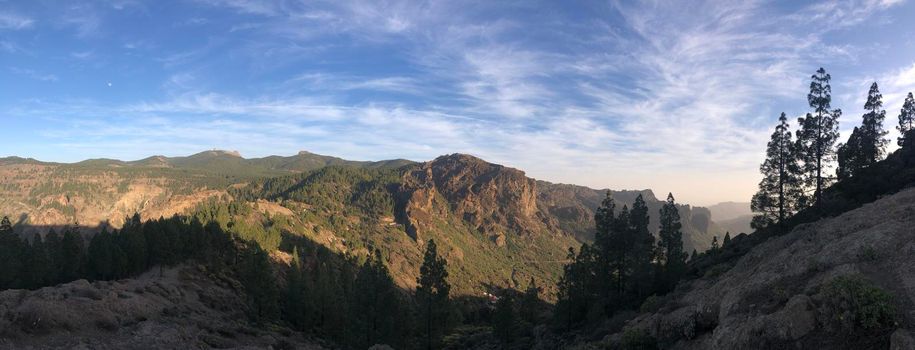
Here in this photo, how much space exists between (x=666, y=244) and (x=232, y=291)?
252ft

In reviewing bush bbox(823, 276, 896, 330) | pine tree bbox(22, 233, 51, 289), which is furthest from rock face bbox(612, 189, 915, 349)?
pine tree bbox(22, 233, 51, 289)

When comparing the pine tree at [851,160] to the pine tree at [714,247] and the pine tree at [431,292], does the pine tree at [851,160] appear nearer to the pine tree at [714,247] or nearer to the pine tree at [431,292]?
the pine tree at [714,247]

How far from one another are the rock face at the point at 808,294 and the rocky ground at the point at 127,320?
40.8 metres

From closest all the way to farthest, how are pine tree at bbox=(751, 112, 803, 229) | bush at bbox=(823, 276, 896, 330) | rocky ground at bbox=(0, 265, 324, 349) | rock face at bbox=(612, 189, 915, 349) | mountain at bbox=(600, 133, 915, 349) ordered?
bush at bbox=(823, 276, 896, 330) < mountain at bbox=(600, 133, 915, 349) < rock face at bbox=(612, 189, 915, 349) < rocky ground at bbox=(0, 265, 324, 349) < pine tree at bbox=(751, 112, 803, 229)

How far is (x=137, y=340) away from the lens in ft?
129

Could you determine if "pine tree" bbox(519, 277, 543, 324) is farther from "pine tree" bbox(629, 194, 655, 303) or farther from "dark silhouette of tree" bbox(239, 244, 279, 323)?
"dark silhouette of tree" bbox(239, 244, 279, 323)

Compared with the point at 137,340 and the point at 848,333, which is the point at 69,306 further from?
the point at 848,333

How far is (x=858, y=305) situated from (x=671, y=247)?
45898 millimetres

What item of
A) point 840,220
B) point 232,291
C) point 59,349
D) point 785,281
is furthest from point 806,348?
point 232,291

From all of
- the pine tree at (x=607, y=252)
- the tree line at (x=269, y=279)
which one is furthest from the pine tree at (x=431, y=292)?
the pine tree at (x=607, y=252)

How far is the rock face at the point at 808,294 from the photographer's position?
52.0ft

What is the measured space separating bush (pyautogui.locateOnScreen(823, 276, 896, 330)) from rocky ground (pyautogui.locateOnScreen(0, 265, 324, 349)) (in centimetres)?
4543

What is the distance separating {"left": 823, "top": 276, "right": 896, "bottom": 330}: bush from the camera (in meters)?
14.6

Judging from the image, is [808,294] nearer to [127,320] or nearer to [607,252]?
[607,252]
